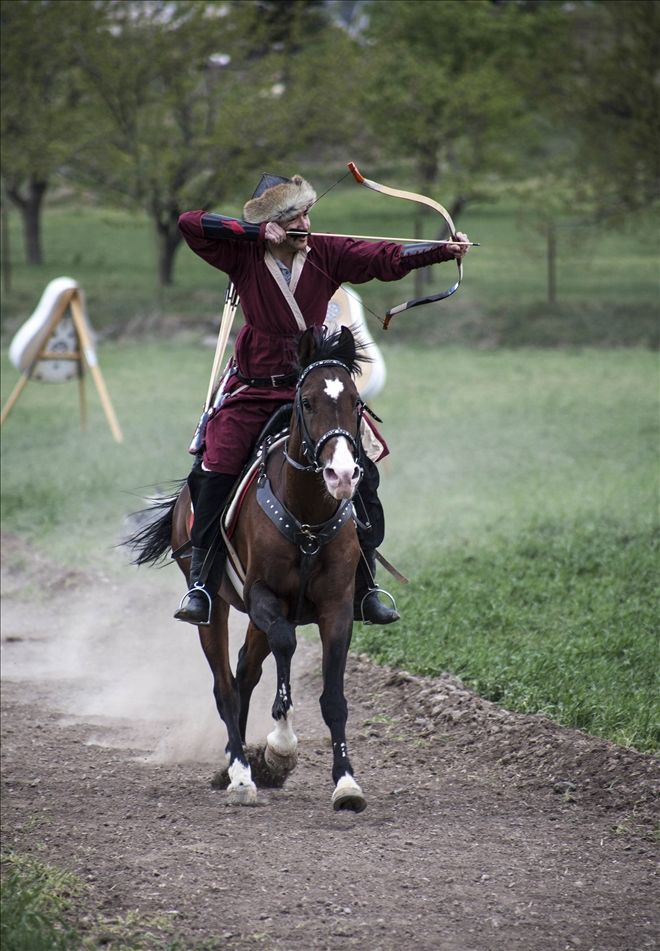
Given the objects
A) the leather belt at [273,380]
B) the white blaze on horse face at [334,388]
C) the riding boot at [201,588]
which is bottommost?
the riding boot at [201,588]

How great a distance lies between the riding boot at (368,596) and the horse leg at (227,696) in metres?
0.81

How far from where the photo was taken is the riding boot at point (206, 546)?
21.7ft

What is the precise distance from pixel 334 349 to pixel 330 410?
15.3 inches

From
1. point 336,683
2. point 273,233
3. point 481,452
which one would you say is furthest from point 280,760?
point 481,452

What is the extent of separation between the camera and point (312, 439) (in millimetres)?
5559

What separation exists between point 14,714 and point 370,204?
28.3 m

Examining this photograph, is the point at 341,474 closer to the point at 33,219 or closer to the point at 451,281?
the point at 451,281

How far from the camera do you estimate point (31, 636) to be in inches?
408

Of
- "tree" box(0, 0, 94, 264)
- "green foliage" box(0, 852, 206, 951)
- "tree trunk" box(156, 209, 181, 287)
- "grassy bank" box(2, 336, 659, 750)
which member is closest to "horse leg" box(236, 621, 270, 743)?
"grassy bank" box(2, 336, 659, 750)

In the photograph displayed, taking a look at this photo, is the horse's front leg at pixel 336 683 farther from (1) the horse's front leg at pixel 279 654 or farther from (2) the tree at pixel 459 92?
(2) the tree at pixel 459 92

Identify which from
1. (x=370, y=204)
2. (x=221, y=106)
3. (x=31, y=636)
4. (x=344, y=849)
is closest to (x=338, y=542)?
(x=344, y=849)

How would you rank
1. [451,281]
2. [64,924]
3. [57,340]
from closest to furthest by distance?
[64,924], [57,340], [451,281]

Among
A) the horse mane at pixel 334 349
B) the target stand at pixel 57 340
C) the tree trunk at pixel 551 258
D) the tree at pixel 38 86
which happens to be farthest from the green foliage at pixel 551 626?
the tree trunk at pixel 551 258

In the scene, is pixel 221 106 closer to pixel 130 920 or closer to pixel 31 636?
pixel 31 636
